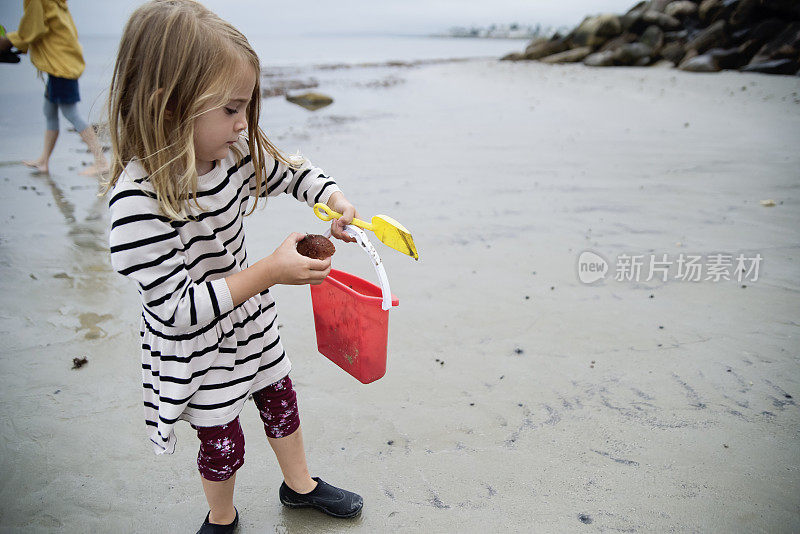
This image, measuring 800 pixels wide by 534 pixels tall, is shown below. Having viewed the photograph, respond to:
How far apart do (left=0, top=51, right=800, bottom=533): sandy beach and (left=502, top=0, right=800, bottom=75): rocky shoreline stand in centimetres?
826

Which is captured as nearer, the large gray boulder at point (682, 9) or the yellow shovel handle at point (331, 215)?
the yellow shovel handle at point (331, 215)

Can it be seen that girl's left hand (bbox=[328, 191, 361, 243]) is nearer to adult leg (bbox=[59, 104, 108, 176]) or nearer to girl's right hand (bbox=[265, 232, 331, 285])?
girl's right hand (bbox=[265, 232, 331, 285])

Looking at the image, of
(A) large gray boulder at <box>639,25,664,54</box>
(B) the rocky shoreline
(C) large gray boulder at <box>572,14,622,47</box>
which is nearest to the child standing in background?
(B) the rocky shoreline

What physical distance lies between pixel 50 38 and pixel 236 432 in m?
5.30

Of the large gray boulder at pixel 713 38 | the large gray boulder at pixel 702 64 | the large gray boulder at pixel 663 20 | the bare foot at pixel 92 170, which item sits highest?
the large gray boulder at pixel 663 20

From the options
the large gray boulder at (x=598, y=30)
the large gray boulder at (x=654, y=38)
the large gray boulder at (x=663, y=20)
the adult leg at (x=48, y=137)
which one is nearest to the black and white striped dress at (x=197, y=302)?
the adult leg at (x=48, y=137)

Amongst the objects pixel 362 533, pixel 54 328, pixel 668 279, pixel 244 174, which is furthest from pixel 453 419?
pixel 54 328

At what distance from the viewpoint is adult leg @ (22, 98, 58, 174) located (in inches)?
219

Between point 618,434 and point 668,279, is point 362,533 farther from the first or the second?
point 668,279

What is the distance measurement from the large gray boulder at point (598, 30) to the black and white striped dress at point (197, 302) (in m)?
21.3

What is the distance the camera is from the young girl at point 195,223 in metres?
1.34

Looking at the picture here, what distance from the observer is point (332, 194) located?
5.99 feet

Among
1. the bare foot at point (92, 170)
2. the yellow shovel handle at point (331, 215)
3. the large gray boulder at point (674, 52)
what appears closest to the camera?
the yellow shovel handle at point (331, 215)

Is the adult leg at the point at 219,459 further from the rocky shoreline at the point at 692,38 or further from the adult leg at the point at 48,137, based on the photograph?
the rocky shoreline at the point at 692,38
